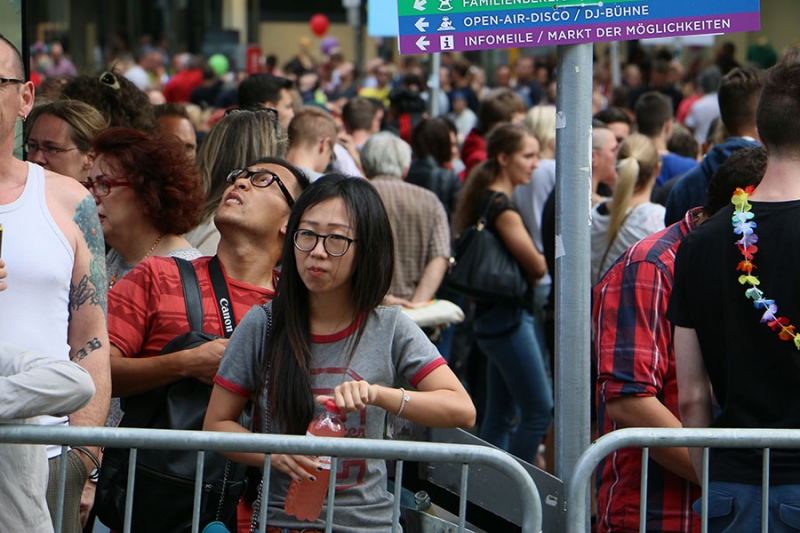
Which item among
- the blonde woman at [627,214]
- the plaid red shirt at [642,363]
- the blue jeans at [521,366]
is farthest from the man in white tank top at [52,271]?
the blue jeans at [521,366]

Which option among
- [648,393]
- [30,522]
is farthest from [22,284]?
[648,393]

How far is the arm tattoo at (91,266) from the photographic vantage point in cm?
295

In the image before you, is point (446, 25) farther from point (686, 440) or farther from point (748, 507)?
point (748, 507)

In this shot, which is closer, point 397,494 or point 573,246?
point 397,494

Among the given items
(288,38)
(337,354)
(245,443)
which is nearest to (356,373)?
(337,354)

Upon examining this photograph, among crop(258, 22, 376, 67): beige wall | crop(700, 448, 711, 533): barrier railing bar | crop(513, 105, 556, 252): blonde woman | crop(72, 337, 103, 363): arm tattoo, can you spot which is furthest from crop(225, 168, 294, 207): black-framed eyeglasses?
crop(258, 22, 376, 67): beige wall

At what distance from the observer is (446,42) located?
9.22ft

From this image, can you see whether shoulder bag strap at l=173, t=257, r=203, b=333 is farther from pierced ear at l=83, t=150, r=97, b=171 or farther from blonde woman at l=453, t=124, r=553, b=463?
blonde woman at l=453, t=124, r=553, b=463

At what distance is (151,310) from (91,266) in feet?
1.39

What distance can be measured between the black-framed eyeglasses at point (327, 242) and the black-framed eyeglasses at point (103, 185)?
1134mm

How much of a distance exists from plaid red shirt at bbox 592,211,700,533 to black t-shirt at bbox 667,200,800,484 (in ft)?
1.05

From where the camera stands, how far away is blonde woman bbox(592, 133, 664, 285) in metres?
5.48

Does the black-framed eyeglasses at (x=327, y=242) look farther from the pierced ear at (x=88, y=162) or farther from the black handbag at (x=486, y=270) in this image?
the black handbag at (x=486, y=270)

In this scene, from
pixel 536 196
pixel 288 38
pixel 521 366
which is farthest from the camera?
pixel 288 38
